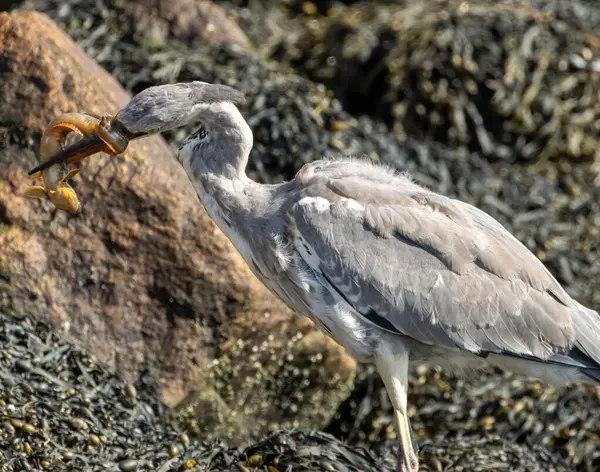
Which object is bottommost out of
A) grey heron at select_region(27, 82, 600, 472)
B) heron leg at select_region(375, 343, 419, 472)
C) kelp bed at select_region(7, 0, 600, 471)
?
heron leg at select_region(375, 343, 419, 472)

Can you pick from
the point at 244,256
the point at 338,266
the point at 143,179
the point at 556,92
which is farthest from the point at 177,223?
the point at 556,92

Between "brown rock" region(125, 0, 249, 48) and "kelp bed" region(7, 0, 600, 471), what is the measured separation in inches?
3.6

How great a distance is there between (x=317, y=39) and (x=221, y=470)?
402 centimetres

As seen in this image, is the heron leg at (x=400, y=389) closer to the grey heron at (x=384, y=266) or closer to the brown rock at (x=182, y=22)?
the grey heron at (x=384, y=266)

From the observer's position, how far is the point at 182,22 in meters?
6.14

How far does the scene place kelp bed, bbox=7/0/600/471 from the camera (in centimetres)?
504

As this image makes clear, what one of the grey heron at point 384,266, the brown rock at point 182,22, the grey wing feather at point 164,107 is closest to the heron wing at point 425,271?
the grey heron at point 384,266

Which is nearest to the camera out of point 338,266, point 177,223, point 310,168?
point 338,266

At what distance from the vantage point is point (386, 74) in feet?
22.5

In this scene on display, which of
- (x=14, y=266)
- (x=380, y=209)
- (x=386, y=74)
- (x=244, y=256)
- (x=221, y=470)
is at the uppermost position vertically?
(x=386, y=74)

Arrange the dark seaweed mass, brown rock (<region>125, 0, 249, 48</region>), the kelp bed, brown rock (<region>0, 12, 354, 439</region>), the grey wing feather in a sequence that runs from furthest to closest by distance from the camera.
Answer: brown rock (<region>125, 0, 249, 48</region>) → the kelp bed → brown rock (<region>0, 12, 354, 439</region>) → the dark seaweed mass → the grey wing feather

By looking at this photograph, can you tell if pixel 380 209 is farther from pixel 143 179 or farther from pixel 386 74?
pixel 386 74

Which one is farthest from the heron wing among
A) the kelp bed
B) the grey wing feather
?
the kelp bed

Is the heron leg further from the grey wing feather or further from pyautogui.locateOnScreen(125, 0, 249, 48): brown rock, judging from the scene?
pyautogui.locateOnScreen(125, 0, 249, 48): brown rock
